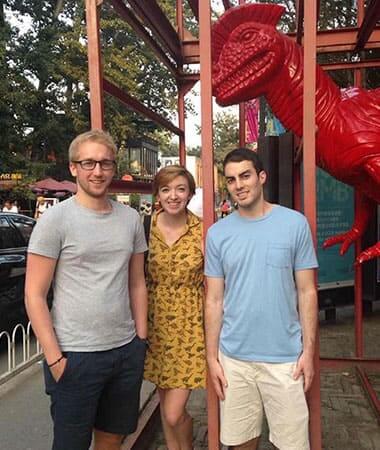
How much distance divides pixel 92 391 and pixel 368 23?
8.87ft

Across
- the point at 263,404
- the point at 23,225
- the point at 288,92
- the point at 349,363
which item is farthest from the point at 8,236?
the point at 263,404

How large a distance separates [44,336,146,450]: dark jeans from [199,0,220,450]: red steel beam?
1.05 feet

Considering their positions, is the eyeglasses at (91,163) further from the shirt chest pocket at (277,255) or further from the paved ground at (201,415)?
the paved ground at (201,415)

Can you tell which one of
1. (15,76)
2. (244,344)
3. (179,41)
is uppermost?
(15,76)

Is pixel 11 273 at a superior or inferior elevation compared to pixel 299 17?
inferior

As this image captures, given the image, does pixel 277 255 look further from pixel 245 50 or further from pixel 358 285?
pixel 358 285

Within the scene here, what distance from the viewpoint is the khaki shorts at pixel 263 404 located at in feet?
5.87

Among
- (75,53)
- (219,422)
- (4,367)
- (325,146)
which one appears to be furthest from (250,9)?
(75,53)

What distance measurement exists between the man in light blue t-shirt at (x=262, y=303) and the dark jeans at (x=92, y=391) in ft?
1.11

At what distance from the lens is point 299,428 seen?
182cm

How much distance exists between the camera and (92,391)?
1795 mm

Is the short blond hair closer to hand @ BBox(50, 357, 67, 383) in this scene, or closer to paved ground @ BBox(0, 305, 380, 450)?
hand @ BBox(50, 357, 67, 383)

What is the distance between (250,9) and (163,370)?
1792mm

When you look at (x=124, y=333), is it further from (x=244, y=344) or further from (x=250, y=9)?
(x=250, y=9)
